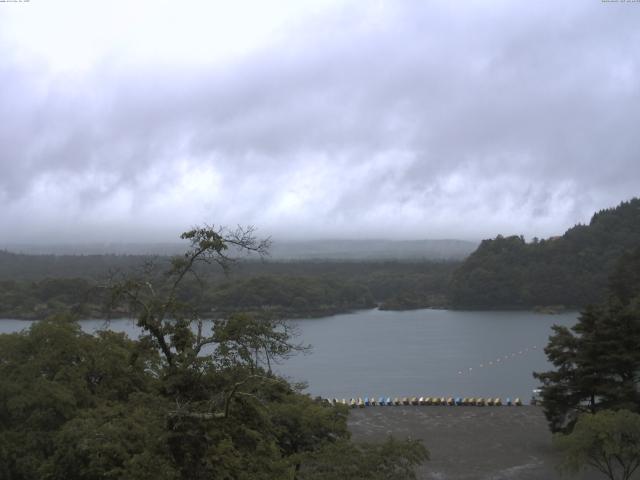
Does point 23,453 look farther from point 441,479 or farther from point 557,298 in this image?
point 557,298

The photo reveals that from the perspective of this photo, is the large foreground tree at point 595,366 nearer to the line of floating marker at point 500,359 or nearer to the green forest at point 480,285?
the line of floating marker at point 500,359

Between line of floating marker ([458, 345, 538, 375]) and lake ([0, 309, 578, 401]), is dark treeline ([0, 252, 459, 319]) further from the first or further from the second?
line of floating marker ([458, 345, 538, 375])

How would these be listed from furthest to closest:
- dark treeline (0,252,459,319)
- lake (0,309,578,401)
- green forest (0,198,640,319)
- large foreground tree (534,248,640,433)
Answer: green forest (0,198,640,319) → dark treeline (0,252,459,319) → lake (0,309,578,401) → large foreground tree (534,248,640,433)

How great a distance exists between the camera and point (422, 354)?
145ft

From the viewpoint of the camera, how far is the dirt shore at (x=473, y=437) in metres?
15.4

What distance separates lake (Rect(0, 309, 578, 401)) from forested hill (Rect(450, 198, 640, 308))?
10.6 ft

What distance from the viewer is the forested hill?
66.9m

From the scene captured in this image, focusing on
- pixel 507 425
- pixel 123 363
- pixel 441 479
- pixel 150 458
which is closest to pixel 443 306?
pixel 507 425

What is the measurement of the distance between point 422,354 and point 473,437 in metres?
25.6

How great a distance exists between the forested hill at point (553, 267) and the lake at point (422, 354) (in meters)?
3.23

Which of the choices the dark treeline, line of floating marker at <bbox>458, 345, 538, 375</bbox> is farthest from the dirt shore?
the dark treeline

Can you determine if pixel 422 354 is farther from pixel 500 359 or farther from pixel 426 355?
pixel 500 359

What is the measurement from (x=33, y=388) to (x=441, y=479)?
30.3 ft

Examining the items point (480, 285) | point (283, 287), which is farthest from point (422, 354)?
point (480, 285)
